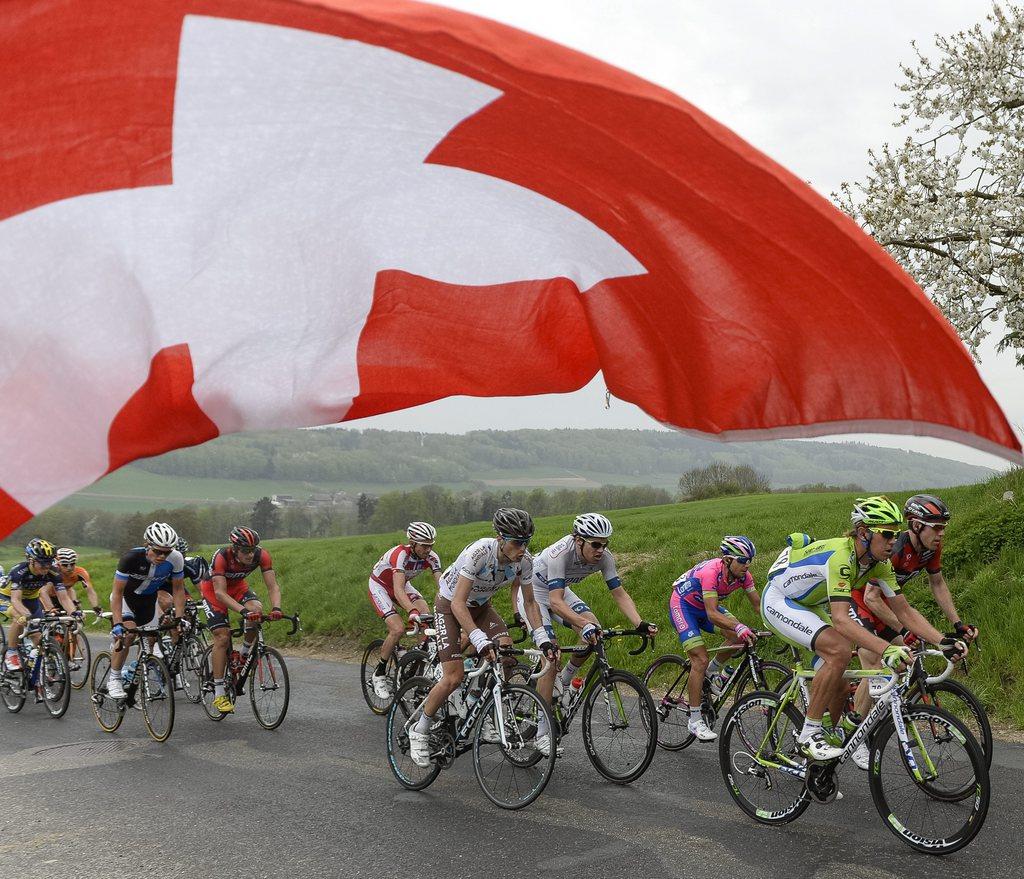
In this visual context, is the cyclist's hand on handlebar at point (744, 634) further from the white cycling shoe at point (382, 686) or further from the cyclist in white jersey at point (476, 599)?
the white cycling shoe at point (382, 686)

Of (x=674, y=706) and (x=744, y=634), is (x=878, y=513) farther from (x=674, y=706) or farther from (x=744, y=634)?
(x=674, y=706)

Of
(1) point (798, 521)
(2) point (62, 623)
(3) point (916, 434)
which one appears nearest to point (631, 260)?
(3) point (916, 434)

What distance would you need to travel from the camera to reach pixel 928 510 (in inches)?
304

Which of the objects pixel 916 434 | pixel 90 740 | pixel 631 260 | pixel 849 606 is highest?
pixel 631 260

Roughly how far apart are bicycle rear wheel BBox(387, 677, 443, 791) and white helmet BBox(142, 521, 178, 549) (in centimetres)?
365

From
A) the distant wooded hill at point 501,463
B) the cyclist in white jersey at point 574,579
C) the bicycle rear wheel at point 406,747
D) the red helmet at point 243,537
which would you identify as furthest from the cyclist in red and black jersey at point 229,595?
the distant wooded hill at point 501,463

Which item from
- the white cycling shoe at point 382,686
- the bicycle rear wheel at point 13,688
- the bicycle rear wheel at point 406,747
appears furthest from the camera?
the bicycle rear wheel at point 13,688

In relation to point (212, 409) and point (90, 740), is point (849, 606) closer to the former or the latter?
point (212, 409)

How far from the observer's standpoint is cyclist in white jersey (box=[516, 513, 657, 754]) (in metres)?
8.55

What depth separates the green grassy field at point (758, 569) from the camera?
38.2 ft

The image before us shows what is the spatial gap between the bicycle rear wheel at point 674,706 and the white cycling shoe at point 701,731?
0.50 ft

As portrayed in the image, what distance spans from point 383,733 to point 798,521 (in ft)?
45.3

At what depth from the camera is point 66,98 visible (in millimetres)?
2115

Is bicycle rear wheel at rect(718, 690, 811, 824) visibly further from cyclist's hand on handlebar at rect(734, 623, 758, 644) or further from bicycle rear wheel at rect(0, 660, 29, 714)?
bicycle rear wheel at rect(0, 660, 29, 714)
